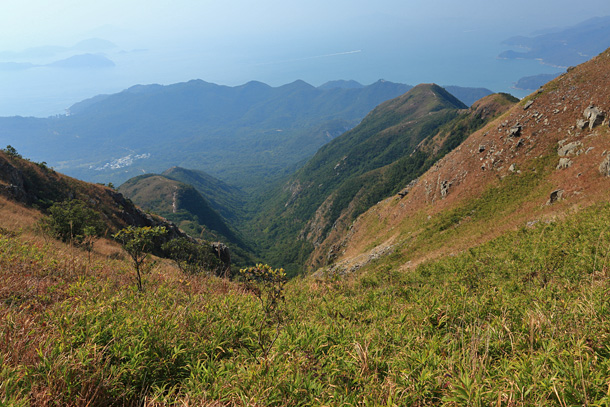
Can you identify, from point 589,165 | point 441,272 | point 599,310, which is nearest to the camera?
point 599,310

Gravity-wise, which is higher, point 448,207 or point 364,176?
point 448,207

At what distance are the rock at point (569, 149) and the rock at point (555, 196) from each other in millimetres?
7396

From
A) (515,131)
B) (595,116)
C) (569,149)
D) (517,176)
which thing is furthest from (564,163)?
(515,131)

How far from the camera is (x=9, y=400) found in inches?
124

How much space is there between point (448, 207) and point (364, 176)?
367 ft

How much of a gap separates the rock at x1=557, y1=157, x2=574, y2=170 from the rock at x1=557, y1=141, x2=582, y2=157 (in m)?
1.03

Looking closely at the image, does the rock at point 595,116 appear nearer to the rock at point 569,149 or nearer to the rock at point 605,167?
the rock at point 569,149

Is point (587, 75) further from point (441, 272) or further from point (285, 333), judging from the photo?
point (285, 333)

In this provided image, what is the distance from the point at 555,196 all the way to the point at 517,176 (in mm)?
8487

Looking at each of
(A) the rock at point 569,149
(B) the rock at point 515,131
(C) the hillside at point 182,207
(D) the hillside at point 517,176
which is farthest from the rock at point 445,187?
(C) the hillside at point 182,207

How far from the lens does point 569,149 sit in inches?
1024

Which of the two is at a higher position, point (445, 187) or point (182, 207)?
point (445, 187)

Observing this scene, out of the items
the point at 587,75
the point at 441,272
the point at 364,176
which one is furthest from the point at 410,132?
the point at 441,272

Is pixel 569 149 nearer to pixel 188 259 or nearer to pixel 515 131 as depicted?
pixel 515 131
